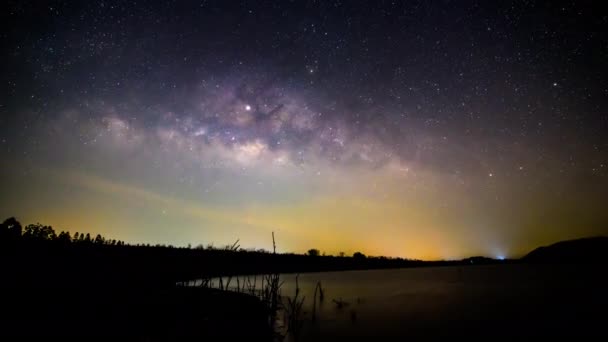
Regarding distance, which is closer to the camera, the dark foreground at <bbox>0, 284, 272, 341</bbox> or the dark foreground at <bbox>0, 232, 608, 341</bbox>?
the dark foreground at <bbox>0, 284, 272, 341</bbox>

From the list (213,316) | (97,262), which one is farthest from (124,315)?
(97,262)

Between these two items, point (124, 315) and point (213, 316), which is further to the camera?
point (213, 316)

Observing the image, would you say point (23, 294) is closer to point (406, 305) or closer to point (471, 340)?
point (471, 340)

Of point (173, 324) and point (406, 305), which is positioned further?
point (406, 305)

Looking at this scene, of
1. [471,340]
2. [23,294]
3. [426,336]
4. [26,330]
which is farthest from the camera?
[426,336]

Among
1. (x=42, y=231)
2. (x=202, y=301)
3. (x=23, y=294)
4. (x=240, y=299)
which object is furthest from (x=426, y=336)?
(x=42, y=231)

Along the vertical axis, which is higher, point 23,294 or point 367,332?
point 23,294

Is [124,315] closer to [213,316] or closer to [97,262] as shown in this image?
[213,316]

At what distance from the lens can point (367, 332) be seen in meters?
22.5

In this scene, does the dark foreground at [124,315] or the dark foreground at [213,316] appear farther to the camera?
the dark foreground at [213,316]

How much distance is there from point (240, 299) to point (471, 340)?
15415 millimetres

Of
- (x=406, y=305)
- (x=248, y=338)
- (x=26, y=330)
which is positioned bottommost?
(x=406, y=305)

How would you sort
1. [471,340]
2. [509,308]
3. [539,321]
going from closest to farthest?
[471,340]
[539,321]
[509,308]

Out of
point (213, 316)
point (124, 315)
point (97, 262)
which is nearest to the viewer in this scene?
point (124, 315)
